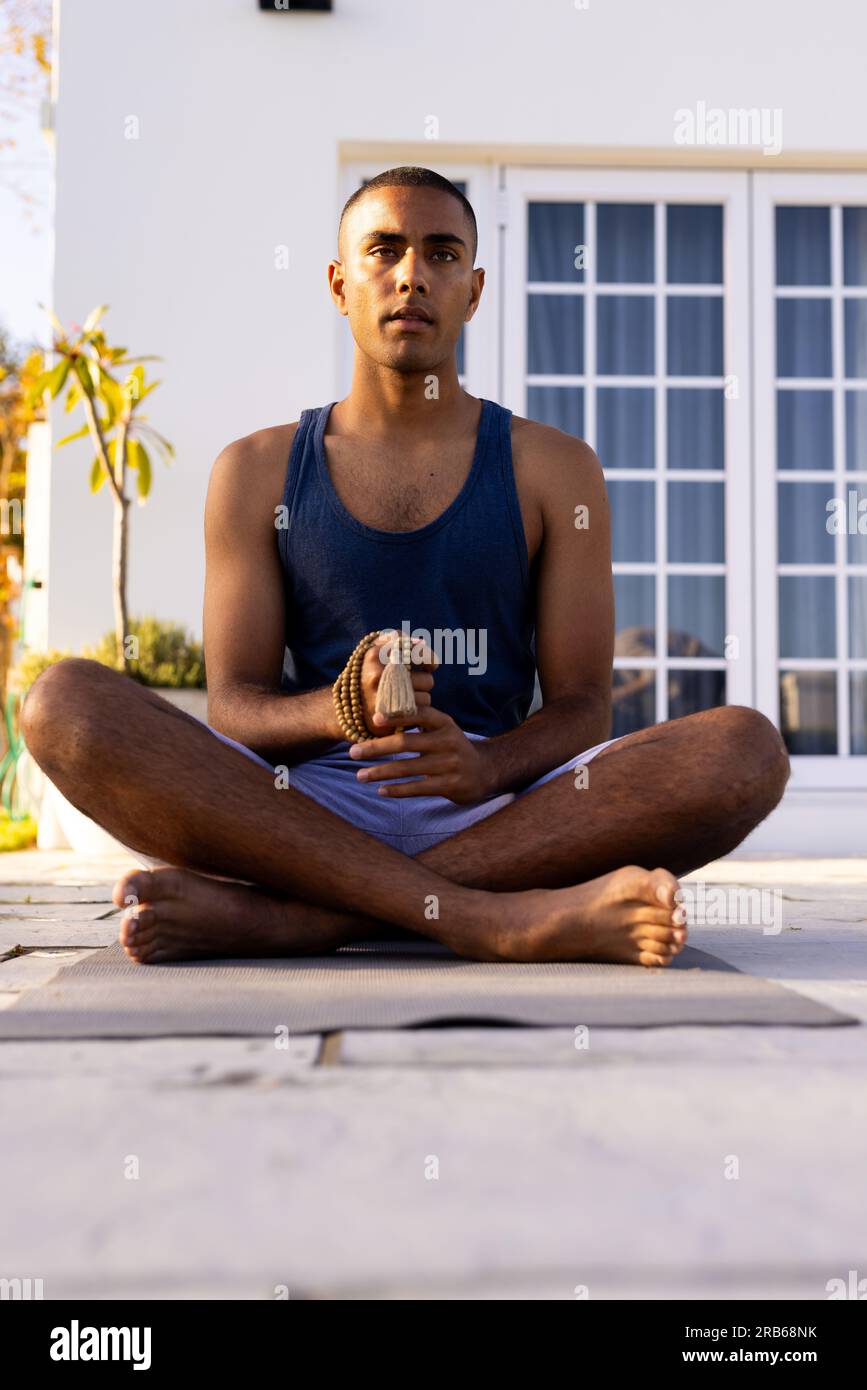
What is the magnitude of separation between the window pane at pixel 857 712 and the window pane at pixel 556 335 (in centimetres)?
162

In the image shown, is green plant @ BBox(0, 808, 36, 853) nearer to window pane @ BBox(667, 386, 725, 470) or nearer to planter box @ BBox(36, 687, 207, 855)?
planter box @ BBox(36, 687, 207, 855)

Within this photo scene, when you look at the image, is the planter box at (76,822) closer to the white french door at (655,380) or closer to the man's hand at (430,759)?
the white french door at (655,380)

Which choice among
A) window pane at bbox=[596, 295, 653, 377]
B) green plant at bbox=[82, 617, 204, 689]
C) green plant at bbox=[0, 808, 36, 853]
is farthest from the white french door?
green plant at bbox=[0, 808, 36, 853]

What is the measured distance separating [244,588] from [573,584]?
572 millimetres

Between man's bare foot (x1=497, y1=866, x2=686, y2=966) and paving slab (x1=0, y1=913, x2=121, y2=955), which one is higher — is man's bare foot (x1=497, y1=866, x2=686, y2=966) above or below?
above

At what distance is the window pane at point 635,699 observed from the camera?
5.56 m

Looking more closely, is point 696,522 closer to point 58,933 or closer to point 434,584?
point 434,584

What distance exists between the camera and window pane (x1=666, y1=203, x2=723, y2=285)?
5.61 meters

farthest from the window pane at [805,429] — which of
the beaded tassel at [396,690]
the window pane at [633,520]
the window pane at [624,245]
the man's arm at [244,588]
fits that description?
the beaded tassel at [396,690]

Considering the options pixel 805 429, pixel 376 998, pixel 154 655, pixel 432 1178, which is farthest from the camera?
pixel 805 429

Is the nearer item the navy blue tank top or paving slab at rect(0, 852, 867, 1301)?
paving slab at rect(0, 852, 867, 1301)

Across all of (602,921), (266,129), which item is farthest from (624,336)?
(602,921)

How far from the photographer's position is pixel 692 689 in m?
5.59

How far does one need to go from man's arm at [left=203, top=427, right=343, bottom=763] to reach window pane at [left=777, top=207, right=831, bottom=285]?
3644 millimetres
